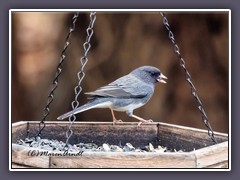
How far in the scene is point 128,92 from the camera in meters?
4.31

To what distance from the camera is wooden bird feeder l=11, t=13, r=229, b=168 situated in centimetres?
336

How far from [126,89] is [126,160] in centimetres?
104

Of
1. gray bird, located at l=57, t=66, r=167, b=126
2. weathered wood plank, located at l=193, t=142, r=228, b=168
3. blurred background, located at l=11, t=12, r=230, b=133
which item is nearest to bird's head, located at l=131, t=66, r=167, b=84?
gray bird, located at l=57, t=66, r=167, b=126

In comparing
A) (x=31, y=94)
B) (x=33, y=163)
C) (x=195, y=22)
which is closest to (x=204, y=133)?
(x=33, y=163)

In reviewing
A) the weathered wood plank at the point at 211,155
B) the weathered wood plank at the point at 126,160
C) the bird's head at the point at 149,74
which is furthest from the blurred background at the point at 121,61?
the weathered wood plank at the point at 126,160

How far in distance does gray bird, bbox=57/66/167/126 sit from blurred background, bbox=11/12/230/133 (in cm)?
126

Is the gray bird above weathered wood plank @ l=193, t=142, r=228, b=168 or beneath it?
above

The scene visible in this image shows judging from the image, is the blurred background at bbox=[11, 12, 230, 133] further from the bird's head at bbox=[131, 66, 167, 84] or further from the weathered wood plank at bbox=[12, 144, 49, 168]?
the weathered wood plank at bbox=[12, 144, 49, 168]

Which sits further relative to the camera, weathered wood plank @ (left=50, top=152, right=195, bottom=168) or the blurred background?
the blurred background

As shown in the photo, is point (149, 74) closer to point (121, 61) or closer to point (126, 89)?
point (126, 89)

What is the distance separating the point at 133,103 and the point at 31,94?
1665 millimetres

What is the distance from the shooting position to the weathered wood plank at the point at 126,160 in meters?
3.34

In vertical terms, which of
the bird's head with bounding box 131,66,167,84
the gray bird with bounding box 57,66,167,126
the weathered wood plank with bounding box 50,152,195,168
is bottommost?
the weathered wood plank with bounding box 50,152,195,168
